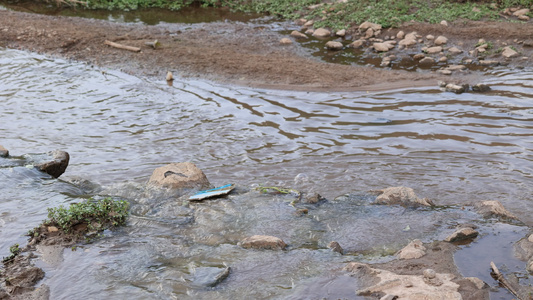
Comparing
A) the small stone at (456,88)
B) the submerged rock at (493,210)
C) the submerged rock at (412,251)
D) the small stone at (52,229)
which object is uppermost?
the small stone at (456,88)

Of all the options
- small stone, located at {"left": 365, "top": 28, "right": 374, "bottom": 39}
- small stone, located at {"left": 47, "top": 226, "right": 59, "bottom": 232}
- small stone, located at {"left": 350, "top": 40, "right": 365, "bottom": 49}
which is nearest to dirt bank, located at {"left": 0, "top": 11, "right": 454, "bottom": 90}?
small stone, located at {"left": 350, "top": 40, "right": 365, "bottom": 49}

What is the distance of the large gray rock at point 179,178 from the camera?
5916 mm

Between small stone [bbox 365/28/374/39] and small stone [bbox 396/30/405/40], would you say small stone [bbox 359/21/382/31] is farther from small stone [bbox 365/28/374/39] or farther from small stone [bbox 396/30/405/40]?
small stone [bbox 396/30/405/40]

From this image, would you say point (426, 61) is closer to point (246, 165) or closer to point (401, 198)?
point (246, 165)

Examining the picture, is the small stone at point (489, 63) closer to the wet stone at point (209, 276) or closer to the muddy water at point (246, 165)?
the muddy water at point (246, 165)

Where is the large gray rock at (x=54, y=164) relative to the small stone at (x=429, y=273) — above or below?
below

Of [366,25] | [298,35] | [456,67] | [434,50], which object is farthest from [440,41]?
[298,35]

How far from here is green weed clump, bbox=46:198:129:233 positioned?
500 centimetres

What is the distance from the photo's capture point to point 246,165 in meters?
7.08

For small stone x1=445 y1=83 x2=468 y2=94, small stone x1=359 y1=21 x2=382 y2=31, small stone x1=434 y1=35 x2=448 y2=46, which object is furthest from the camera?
small stone x1=359 y1=21 x2=382 y2=31

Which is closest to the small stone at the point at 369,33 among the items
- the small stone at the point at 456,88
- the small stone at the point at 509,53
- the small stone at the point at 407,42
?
the small stone at the point at 407,42

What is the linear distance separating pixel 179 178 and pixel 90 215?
1.13 meters

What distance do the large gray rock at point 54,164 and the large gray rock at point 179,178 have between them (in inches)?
49.1

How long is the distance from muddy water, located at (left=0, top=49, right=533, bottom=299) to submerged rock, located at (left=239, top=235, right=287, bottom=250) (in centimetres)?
10
